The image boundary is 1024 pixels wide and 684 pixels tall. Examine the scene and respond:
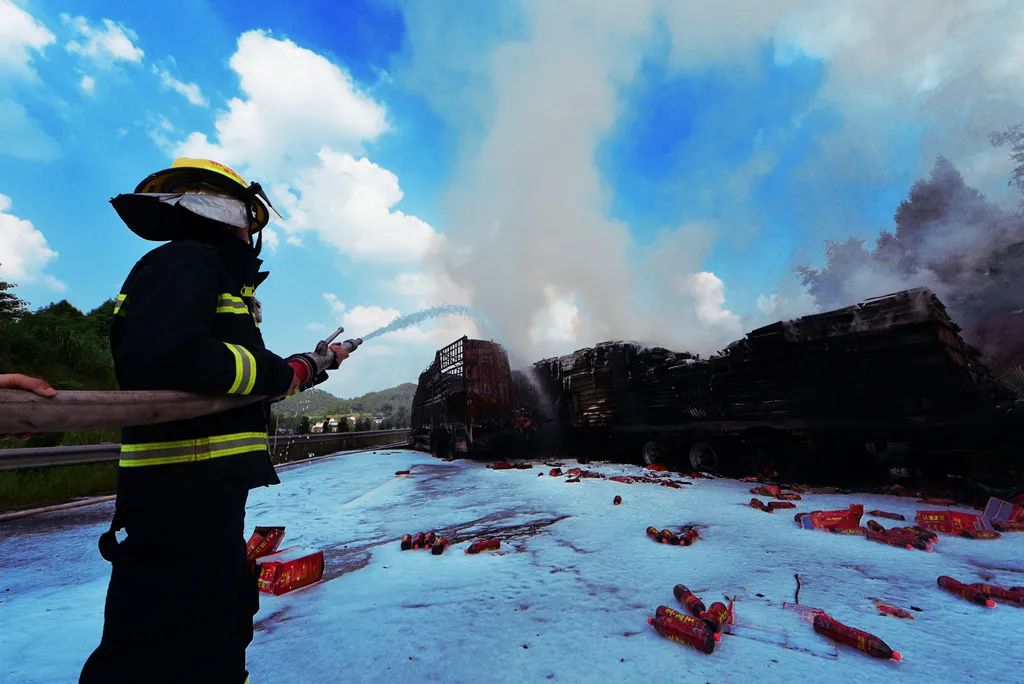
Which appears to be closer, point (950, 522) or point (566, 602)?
point (566, 602)

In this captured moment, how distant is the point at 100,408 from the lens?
1.20 meters

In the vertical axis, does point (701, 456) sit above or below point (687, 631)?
above

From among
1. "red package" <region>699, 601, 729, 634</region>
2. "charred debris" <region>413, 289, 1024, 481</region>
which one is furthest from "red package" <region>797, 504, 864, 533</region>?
"charred debris" <region>413, 289, 1024, 481</region>

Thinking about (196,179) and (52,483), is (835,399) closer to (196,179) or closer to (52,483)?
(196,179)

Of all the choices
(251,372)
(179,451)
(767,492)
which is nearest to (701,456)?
(767,492)

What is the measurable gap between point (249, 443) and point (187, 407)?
276 millimetres

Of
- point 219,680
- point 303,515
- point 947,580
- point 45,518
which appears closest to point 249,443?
point 219,680

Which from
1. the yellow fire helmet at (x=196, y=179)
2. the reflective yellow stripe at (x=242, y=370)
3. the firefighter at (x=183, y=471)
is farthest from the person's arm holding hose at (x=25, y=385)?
→ the yellow fire helmet at (x=196, y=179)

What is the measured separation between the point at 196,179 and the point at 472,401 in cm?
1085

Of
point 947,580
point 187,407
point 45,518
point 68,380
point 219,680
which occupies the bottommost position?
point 45,518

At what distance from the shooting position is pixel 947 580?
2.84m

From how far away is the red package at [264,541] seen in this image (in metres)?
3.51

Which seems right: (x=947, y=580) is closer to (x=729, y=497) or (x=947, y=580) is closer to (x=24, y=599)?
(x=729, y=497)

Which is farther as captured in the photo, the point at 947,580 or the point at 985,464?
the point at 985,464
